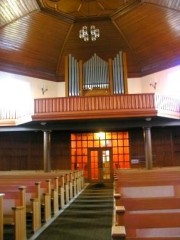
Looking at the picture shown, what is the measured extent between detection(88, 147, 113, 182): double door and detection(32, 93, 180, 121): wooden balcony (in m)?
4.10

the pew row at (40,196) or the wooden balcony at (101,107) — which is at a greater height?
the wooden balcony at (101,107)

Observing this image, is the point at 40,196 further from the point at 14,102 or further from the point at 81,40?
the point at 81,40

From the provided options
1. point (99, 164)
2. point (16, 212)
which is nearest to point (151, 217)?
point (16, 212)

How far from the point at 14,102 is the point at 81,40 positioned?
4.76 meters

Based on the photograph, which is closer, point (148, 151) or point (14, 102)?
point (148, 151)

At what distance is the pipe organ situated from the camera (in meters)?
14.0

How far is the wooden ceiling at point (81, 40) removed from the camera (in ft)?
43.4

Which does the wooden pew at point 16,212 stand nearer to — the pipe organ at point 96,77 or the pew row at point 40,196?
the pew row at point 40,196

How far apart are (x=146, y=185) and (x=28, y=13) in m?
→ 10.7

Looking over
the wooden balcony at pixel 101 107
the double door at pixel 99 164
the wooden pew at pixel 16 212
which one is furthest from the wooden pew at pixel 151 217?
the double door at pixel 99 164

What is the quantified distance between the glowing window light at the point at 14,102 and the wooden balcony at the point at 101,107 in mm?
733

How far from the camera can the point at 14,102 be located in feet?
50.9

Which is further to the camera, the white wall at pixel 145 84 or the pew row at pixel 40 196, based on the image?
the white wall at pixel 145 84

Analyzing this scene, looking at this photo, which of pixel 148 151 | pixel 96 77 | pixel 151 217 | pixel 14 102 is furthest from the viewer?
pixel 14 102
